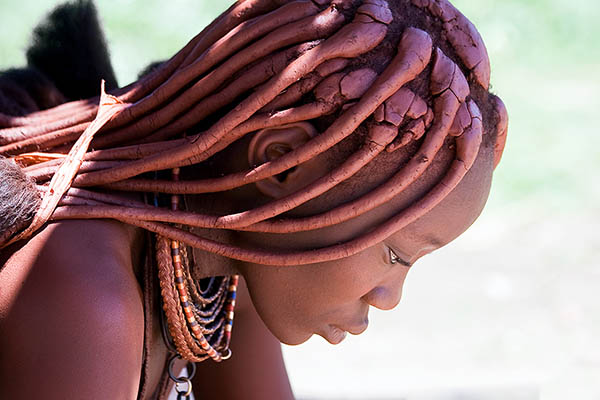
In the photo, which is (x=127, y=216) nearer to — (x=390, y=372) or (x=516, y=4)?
(x=390, y=372)

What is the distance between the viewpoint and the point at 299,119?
1716 millimetres

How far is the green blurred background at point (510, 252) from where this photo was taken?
4113 mm

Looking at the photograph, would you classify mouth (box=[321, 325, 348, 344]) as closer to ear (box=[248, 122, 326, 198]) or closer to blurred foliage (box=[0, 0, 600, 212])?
ear (box=[248, 122, 326, 198])

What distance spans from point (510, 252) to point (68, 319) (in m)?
4.73

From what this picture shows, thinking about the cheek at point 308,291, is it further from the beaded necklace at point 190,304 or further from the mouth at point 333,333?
the beaded necklace at point 190,304

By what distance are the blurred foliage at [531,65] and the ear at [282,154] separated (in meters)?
3.93

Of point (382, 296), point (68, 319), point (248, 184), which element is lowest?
point (68, 319)

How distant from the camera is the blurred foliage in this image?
22.5 feet

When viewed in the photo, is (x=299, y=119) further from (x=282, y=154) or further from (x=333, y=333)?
(x=333, y=333)

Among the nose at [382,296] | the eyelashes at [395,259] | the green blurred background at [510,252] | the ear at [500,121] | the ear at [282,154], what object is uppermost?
the green blurred background at [510,252]

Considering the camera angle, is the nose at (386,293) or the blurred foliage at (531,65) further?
the blurred foliage at (531,65)

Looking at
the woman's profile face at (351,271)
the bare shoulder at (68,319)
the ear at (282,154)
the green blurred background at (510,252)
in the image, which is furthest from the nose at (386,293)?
the green blurred background at (510,252)

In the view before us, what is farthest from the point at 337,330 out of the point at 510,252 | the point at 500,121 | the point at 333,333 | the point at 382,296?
the point at 510,252

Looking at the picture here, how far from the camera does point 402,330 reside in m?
4.72
